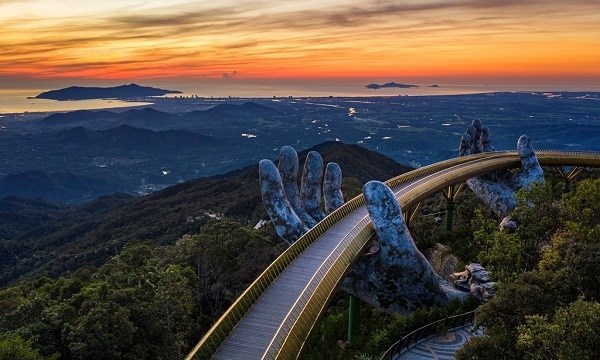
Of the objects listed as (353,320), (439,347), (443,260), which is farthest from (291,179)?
(439,347)

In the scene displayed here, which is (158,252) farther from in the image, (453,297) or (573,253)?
(573,253)

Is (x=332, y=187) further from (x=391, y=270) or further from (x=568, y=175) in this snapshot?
(x=568, y=175)

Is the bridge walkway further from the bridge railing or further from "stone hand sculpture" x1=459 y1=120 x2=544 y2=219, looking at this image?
"stone hand sculpture" x1=459 y1=120 x2=544 y2=219

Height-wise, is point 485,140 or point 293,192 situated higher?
point 485,140

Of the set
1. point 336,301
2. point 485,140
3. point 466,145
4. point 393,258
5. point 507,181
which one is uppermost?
point 485,140

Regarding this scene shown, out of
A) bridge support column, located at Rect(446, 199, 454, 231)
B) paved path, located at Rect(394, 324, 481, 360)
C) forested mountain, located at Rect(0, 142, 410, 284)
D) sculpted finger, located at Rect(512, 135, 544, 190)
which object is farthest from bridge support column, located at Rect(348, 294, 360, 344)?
forested mountain, located at Rect(0, 142, 410, 284)

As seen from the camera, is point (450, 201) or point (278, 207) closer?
point (278, 207)

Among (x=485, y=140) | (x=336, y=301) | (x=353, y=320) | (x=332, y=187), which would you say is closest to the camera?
(x=353, y=320)

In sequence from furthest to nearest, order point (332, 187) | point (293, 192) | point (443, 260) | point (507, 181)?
point (507, 181) → point (332, 187) → point (293, 192) → point (443, 260)
